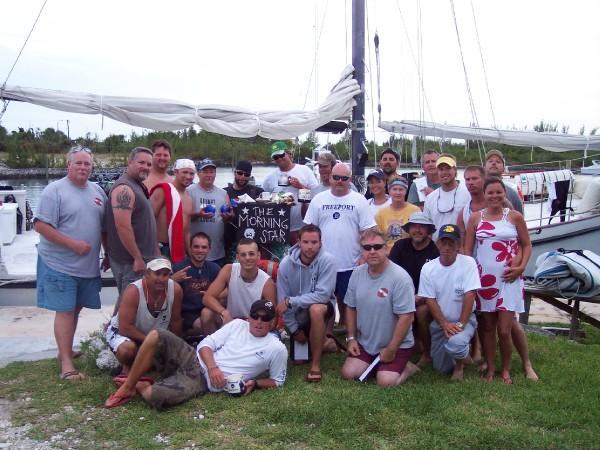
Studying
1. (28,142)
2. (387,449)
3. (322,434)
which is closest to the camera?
(387,449)

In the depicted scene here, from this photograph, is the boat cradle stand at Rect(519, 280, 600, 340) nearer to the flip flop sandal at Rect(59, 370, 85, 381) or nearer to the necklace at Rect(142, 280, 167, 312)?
the necklace at Rect(142, 280, 167, 312)

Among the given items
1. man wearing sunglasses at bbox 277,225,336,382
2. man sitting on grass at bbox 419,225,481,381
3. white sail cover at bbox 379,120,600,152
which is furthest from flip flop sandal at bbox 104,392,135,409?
white sail cover at bbox 379,120,600,152

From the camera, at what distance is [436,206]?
5.44 metres

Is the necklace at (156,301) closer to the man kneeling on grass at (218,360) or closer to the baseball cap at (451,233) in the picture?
the man kneeling on grass at (218,360)

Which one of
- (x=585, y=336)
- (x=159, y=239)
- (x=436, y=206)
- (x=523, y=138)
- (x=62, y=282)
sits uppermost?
(x=523, y=138)

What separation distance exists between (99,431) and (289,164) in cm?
350

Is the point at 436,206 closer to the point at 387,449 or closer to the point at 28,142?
the point at 387,449

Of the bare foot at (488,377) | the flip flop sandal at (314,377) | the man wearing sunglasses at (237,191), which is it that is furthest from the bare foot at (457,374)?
the man wearing sunglasses at (237,191)

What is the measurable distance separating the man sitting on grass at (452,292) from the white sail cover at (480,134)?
5.57 m

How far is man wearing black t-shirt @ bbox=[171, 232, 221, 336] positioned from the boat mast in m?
3.13

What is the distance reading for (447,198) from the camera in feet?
17.7

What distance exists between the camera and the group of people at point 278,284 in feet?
14.7

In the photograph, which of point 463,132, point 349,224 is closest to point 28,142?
point 463,132

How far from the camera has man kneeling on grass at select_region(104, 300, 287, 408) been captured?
13.9 ft
